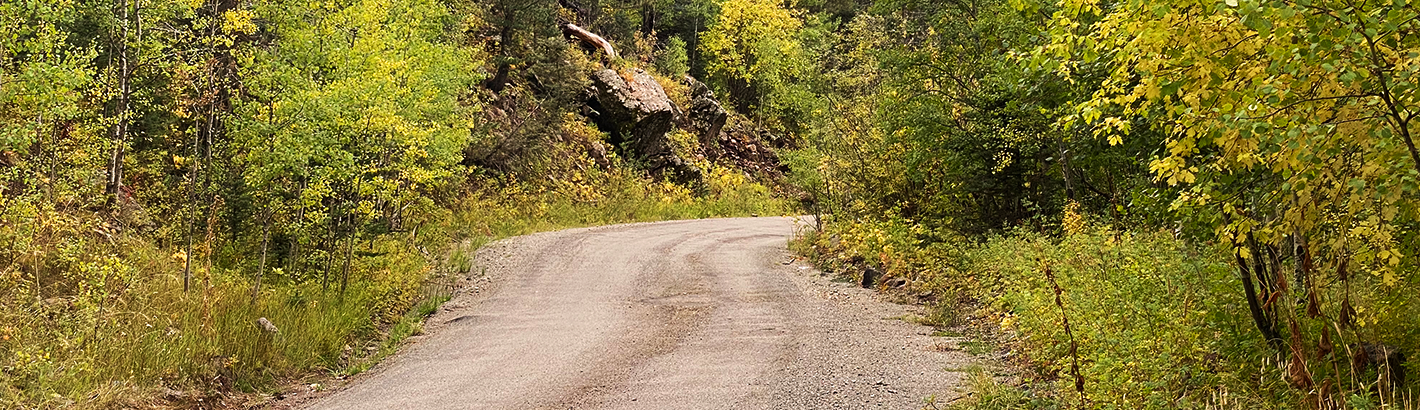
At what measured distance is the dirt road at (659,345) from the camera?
26.6ft

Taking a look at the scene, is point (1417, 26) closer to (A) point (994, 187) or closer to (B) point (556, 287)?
(A) point (994, 187)

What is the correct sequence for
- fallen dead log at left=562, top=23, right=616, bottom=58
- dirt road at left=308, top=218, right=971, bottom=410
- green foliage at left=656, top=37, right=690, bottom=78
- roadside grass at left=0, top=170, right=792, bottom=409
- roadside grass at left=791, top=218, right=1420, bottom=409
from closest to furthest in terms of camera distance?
roadside grass at left=791, top=218, right=1420, bottom=409
roadside grass at left=0, top=170, right=792, bottom=409
dirt road at left=308, top=218, right=971, bottom=410
fallen dead log at left=562, top=23, right=616, bottom=58
green foliage at left=656, top=37, right=690, bottom=78

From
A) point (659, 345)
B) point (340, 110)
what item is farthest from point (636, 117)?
point (659, 345)

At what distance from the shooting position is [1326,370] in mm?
4844

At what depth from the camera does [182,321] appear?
939 centimetres

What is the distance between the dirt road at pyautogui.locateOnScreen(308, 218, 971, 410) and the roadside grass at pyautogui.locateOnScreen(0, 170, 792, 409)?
82 cm

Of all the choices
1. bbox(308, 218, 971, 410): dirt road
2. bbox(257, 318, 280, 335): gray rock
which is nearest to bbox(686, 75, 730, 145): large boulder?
bbox(308, 218, 971, 410): dirt road

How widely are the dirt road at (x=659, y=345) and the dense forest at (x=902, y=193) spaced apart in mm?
838

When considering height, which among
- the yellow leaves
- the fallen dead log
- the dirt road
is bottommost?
the dirt road

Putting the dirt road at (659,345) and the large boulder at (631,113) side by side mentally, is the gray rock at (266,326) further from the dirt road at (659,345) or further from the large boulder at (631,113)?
Answer: the large boulder at (631,113)

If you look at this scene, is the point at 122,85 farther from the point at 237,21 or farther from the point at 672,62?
the point at 672,62

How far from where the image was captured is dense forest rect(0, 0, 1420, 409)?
398 centimetres

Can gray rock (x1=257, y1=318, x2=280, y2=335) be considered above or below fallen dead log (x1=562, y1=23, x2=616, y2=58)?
below

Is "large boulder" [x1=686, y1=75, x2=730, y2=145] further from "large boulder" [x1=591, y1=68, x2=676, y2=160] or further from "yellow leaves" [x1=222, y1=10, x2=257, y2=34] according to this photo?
"yellow leaves" [x1=222, y1=10, x2=257, y2=34]
